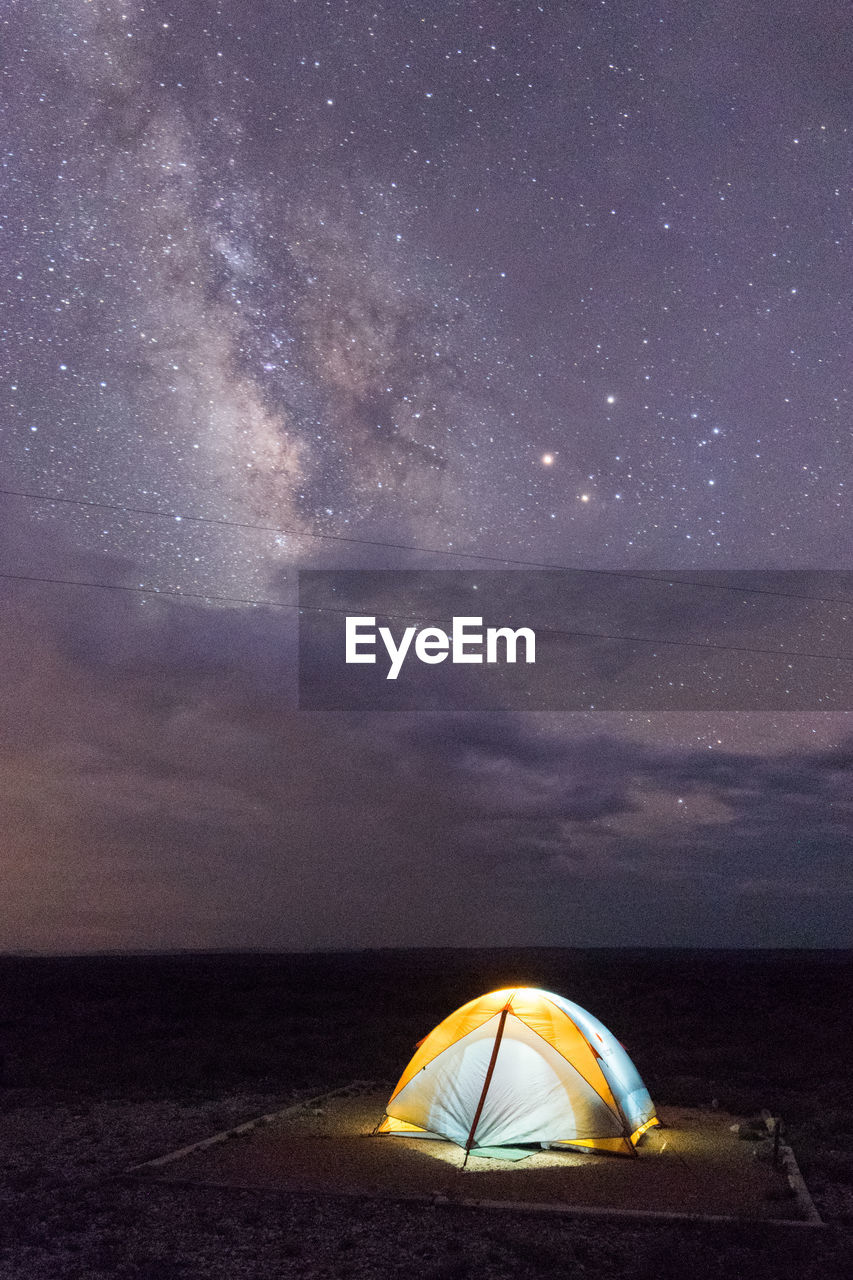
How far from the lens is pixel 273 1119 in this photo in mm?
13969

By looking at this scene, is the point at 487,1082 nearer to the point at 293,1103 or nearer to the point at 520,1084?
the point at 520,1084

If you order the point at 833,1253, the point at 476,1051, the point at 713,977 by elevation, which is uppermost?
the point at 476,1051

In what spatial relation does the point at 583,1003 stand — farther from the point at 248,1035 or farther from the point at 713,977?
the point at 713,977

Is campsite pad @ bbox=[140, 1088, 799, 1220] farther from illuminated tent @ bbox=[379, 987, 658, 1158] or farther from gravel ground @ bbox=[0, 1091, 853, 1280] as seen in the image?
gravel ground @ bbox=[0, 1091, 853, 1280]

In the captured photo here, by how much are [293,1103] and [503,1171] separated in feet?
17.5

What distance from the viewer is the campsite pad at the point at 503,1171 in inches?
394

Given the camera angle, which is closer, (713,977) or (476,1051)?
(476,1051)

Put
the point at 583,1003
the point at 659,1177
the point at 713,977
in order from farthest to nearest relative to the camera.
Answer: the point at 713,977, the point at 583,1003, the point at 659,1177

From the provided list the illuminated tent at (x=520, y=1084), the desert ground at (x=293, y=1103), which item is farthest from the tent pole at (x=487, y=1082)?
the desert ground at (x=293, y=1103)

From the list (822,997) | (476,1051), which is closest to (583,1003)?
(822,997)

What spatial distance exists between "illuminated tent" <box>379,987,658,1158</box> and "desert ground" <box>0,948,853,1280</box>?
237 centimetres

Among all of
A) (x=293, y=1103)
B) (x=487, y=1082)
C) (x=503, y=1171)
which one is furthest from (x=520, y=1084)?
(x=293, y=1103)

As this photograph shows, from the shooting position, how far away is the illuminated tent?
12109 mm

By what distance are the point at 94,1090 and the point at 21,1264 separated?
31.1ft
